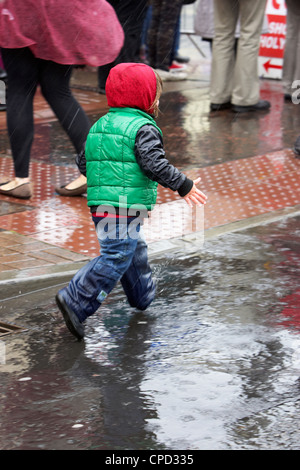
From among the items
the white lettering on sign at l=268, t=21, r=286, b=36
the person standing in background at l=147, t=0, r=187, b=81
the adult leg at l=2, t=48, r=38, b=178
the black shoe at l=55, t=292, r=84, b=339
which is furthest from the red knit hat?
the white lettering on sign at l=268, t=21, r=286, b=36

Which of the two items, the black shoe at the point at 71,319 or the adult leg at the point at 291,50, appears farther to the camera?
the adult leg at the point at 291,50

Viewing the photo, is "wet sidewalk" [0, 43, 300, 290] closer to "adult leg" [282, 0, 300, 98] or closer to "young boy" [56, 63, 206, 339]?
"adult leg" [282, 0, 300, 98]

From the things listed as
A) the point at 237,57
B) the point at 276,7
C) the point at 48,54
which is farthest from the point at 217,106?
the point at 48,54

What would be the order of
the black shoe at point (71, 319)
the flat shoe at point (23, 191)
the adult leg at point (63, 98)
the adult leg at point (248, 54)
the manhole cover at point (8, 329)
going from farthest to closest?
the adult leg at point (248, 54) → the flat shoe at point (23, 191) → the adult leg at point (63, 98) → the manhole cover at point (8, 329) → the black shoe at point (71, 319)

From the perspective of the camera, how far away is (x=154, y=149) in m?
3.93

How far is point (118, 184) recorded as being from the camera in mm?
4039

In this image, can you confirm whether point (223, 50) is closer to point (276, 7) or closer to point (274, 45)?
point (274, 45)

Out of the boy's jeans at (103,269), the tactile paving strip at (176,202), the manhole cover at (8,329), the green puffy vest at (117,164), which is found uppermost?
the green puffy vest at (117,164)

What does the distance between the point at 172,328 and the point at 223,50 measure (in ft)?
18.2

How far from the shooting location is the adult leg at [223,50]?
8.98m

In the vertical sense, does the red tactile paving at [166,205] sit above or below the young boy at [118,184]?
below

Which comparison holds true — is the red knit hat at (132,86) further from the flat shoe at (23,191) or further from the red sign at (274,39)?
the red sign at (274,39)

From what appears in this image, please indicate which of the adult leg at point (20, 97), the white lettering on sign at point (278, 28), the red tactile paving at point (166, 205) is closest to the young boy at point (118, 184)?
the red tactile paving at point (166, 205)
